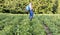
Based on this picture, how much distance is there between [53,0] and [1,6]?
22.3 feet

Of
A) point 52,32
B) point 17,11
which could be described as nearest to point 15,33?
point 52,32

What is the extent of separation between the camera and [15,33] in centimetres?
1118

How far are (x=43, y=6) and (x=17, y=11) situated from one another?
3762mm

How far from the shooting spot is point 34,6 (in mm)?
29234

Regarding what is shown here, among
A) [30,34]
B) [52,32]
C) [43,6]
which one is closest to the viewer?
[30,34]

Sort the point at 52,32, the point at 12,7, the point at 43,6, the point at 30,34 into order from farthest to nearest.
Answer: the point at 43,6
the point at 12,7
the point at 52,32
the point at 30,34

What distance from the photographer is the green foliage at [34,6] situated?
27844 mm

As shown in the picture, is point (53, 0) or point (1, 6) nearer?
point (1, 6)

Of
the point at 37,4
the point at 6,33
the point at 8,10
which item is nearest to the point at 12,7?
the point at 8,10

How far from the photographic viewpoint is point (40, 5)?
29188 mm

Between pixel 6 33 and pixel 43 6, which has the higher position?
pixel 6 33

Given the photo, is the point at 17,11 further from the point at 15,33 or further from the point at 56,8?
the point at 15,33

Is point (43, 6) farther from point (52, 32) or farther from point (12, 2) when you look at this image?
point (52, 32)

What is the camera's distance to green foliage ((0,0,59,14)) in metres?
27.8
